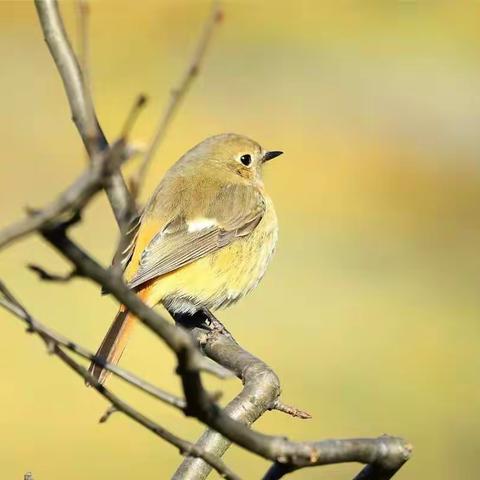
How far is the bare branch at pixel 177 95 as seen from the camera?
1.81 metres

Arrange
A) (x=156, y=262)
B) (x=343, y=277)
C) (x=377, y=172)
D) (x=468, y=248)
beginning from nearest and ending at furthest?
(x=156, y=262) < (x=343, y=277) < (x=468, y=248) < (x=377, y=172)

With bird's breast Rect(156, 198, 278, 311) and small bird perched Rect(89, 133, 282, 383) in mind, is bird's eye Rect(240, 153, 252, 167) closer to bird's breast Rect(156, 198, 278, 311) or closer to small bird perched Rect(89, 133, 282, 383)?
small bird perched Rect(89, 133, 282, 383)

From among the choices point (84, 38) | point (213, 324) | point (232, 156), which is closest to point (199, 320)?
point (213, 324)

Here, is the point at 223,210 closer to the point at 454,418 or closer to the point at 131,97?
the point at 454,418

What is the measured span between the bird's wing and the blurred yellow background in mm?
3963

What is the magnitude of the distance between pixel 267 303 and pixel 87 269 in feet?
36.9

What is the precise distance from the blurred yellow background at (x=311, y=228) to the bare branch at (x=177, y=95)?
7122 mm

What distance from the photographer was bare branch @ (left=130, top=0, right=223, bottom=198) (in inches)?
71.2

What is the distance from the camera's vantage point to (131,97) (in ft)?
57.7

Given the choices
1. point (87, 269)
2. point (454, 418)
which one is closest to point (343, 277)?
point (454, 418)

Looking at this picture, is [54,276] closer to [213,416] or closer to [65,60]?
[213,416]

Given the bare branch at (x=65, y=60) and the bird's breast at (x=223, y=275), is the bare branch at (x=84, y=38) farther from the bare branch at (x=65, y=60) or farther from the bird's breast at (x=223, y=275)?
the bird's breast at (x=223, y=275)

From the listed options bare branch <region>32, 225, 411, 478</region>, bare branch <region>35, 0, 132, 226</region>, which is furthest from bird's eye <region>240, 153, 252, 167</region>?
bare branch <region>32, 225, 411, 478</region>

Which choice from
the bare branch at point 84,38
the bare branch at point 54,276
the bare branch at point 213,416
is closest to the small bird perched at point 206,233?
the bare branch at point 84,38
